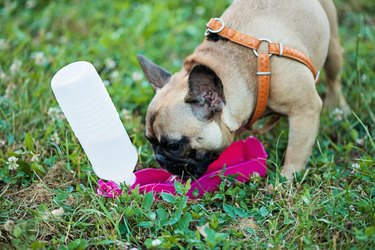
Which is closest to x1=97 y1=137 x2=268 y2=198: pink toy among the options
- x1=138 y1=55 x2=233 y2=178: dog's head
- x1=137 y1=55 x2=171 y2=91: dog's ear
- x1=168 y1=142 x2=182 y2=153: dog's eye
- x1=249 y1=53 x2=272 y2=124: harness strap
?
x1=138 y1=55 x2=233 y2=178: dog's head

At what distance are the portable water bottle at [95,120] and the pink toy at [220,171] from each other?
226 millimetres

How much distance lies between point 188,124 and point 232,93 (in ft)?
1.30

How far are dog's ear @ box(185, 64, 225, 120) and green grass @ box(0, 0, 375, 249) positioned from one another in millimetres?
575

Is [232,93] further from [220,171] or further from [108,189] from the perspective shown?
[108,189]

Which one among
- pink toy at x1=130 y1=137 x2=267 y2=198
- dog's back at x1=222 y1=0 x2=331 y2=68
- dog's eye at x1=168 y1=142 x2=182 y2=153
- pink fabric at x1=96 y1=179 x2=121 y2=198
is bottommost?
pink toy at x1=130 y1=137 x2=267 y2=198

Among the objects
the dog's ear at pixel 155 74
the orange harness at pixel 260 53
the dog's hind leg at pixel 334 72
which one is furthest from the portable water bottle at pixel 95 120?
the dog's hind leg at pixel 334 72

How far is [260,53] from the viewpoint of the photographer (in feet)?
11.5

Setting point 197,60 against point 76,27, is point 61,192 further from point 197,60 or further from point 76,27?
point 76,27

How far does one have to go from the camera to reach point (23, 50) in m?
5.50

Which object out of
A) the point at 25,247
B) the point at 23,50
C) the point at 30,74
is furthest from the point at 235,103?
the point at 23,50

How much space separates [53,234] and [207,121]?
4.15ft

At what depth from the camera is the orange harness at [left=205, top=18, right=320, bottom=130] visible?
3.49 m

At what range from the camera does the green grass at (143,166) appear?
9.73 ft

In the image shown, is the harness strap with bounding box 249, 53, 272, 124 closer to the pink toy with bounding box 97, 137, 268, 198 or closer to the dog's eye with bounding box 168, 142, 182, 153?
the pink toy with bounding box 97, 137, 268, 198
